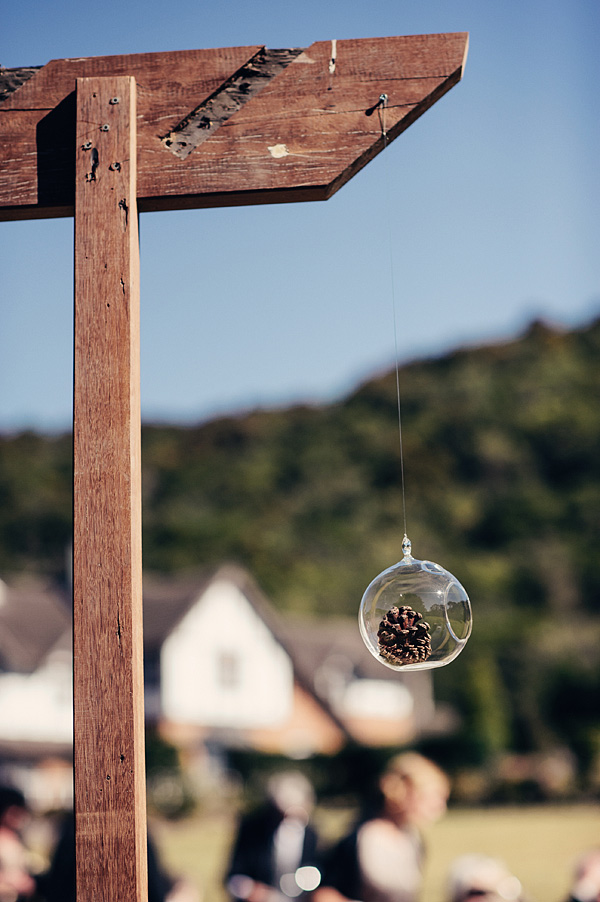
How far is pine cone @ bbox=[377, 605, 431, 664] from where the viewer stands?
7.04 feet

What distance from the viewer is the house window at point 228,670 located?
27.5 meters

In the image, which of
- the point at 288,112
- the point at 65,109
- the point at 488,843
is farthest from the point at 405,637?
the point at 488,843

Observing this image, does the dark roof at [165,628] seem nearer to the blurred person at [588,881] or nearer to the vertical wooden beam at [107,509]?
the blurred person at [588,881]

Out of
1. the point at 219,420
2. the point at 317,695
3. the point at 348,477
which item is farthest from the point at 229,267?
the point at 317,695

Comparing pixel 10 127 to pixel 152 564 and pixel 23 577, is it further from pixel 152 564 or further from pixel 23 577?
pixel 152 564

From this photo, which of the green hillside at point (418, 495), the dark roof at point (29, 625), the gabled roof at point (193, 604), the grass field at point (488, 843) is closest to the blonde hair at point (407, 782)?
the grass field at point (488, 843)

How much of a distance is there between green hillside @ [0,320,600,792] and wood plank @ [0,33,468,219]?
3196 centimetres

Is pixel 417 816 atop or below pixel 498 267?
below

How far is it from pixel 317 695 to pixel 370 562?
14.5 meters

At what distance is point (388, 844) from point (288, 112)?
9.84ft

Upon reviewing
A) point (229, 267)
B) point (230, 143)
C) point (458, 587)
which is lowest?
point (458, 587)

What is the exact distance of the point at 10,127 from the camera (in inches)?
77.8

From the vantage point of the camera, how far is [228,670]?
1090 inches

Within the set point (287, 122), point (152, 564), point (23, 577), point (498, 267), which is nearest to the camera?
point (287, 122)
